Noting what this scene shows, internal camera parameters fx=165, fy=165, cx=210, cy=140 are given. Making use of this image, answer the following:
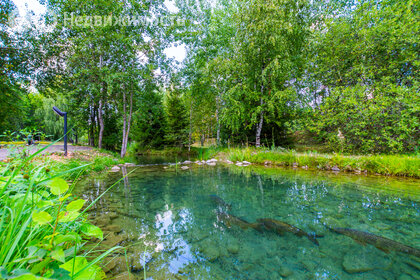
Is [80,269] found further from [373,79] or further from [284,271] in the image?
[373,79]

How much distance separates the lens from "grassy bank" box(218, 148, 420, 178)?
5648 mm

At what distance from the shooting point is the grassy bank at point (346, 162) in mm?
5648

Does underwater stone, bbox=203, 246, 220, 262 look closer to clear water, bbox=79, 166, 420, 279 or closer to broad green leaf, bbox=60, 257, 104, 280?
clear water, bbox=79, 166, 420, 279

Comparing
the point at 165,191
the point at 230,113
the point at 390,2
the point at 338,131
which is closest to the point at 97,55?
the point at 230,113

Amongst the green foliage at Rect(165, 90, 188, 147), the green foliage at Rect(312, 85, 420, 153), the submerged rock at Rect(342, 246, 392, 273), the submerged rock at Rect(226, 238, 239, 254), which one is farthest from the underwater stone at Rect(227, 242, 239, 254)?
the green foliage at Rect(165, 90, 188, 147)

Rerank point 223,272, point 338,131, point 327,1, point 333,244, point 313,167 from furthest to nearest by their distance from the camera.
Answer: point 327,1
point 338,131
point 313,167
point 333,244
point 223,272

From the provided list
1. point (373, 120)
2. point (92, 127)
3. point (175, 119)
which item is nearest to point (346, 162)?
point (373, 120)

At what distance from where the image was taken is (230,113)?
11.4m

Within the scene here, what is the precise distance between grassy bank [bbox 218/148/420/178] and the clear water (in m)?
2.02

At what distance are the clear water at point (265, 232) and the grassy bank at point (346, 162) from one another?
6.63ft

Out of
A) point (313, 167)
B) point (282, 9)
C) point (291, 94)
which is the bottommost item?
point (313, 167)

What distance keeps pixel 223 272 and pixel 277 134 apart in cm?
1214

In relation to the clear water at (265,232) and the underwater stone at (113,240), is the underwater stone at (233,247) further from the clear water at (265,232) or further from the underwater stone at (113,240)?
the underwater stone at (113,240)

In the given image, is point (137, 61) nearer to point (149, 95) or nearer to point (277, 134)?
point (149, 95)
